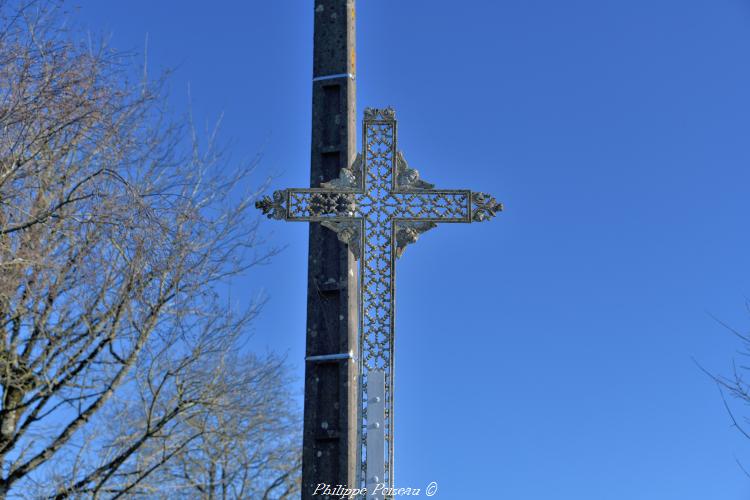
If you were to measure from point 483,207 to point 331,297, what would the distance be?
2424 mm

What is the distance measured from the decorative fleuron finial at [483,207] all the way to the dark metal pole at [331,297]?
7.22 ft

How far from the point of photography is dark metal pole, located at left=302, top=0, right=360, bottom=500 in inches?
412

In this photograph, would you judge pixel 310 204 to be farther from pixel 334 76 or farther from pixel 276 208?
pixel 334 76

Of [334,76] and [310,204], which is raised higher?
[334,76]

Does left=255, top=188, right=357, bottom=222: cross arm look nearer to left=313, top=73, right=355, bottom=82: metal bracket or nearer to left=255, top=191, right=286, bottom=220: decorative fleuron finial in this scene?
left=255, top=191, right=286, bottom=220: decorative fleuron finial

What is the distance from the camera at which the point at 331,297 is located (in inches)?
428

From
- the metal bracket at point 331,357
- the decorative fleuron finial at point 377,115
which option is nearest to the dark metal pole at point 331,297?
the metal bracket at point 331,357

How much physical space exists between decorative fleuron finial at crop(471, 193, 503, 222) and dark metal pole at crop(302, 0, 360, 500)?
2.20 metres

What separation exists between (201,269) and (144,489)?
2514mm

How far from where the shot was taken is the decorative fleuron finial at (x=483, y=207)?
893 cm

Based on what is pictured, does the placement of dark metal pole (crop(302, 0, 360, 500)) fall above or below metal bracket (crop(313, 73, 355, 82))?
below

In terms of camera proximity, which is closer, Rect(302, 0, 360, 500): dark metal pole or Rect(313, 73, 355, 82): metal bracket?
Rect(302, 0, 360, 500): dark metal pole

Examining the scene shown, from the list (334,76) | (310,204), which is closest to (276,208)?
(310,204)

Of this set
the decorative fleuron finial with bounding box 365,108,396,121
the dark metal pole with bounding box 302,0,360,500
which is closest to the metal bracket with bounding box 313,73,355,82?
the dark metal pole with bounding box 302,0,360,500
